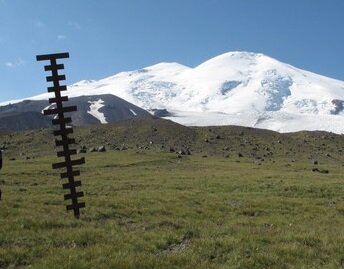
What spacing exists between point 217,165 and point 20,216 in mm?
48248

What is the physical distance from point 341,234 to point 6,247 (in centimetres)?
1157

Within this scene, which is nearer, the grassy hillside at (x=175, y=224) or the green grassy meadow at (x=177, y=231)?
the green grassy meadow at (x=177, y=231)

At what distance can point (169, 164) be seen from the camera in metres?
67.1

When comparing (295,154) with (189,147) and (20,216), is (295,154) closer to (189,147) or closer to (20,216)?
(189,147)

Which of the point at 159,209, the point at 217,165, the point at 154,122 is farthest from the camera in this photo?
the point at 154,122

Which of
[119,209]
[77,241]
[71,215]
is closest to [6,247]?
[77,241]

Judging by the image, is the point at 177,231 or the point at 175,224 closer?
the point at 177,231

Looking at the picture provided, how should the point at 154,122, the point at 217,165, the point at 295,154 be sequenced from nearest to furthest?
1. the point at 217,165
2. the point at 295,154
3. the point at 154,122

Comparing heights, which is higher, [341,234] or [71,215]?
[71,215]

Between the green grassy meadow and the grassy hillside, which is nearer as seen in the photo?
the green grassy meadow

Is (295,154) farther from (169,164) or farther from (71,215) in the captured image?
(71,215)

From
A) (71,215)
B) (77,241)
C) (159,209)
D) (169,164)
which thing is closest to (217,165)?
(169,164)

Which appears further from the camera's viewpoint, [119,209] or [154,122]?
[154,122]

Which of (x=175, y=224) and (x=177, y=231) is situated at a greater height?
(x=177, y=231)
